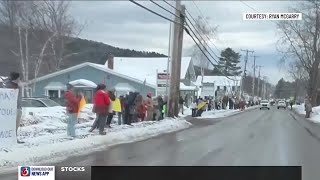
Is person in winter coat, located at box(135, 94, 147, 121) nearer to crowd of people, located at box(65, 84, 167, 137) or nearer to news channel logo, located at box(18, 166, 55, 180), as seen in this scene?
crowd of people, located at box(65, 84, 167, 137)

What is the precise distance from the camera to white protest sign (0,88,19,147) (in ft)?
25.8

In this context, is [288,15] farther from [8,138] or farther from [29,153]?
[8,138]

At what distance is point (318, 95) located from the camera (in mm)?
52000

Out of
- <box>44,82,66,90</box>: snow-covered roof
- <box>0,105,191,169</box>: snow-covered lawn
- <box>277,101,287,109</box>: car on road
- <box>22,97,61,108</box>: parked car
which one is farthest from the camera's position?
<box>277,101,287,109</box>: car on road

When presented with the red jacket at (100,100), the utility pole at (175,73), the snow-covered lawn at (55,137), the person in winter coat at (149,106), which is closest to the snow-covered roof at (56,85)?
the red jacket at (100,100)

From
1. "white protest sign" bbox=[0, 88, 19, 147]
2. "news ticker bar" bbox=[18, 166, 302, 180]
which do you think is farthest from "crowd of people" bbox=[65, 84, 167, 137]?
"news ticker bar" bbox=[18, 166, 302, 180]

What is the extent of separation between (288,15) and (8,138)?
6.08 meters

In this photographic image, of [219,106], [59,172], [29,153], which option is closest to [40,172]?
[59,172]

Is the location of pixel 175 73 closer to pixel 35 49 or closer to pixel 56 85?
pixel 56 85

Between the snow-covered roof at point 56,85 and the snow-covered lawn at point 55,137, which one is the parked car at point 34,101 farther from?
the snow-covered roof at point 56,85

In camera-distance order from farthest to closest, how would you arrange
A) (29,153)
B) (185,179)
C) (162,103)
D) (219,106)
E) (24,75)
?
(219,106) → (162,103) → (29,153) → (24,75) → (185,179)

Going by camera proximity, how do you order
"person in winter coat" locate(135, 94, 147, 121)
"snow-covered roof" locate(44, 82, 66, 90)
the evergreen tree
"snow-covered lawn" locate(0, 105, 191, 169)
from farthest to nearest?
"person in winter coat" locate(135, 94, 147, 121), "snow-covered lawn" locate(0, 105, 191, 169), the evergreen tree, "snow-covered roof" locate(44, 82, 66, 90)

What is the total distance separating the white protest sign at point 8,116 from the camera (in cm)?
787

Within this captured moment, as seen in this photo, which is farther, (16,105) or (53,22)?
(16,105)
